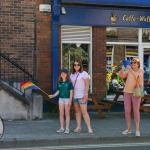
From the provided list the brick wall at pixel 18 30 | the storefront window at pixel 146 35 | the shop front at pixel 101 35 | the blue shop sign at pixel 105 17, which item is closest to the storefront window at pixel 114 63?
the shop front at pixel 101 35

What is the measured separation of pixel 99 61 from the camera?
13.6 metres

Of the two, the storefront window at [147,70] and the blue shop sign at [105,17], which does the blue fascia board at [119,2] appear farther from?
the storefront window at [147,70]

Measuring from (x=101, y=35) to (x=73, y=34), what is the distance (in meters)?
0.96

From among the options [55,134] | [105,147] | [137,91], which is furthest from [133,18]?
[105,147]

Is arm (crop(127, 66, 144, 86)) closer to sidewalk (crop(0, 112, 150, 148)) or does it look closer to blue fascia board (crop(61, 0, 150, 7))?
sidewalk (crop(0, 112, 150, 148))

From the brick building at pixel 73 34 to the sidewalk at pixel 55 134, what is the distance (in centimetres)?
213

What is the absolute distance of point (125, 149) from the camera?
27.3 ft

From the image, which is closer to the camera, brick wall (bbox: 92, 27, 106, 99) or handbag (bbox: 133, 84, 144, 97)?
handbag (bbox: 133, 84, 144, 97)

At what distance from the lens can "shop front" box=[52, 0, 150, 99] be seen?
1310cm

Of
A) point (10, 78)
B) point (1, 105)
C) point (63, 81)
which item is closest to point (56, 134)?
point (63, 81)

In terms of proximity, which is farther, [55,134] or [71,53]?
[71,53]

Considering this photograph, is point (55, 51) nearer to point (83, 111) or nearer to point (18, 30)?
point (18, 30)

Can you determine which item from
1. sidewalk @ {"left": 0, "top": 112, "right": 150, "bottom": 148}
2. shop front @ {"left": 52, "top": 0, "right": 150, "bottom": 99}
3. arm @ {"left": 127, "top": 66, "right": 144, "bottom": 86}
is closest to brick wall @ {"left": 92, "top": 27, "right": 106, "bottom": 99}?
shop front @ {"left": 52, "top": 0, "right": 150, "bottom": 99}

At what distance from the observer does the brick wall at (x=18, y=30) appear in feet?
40.9
